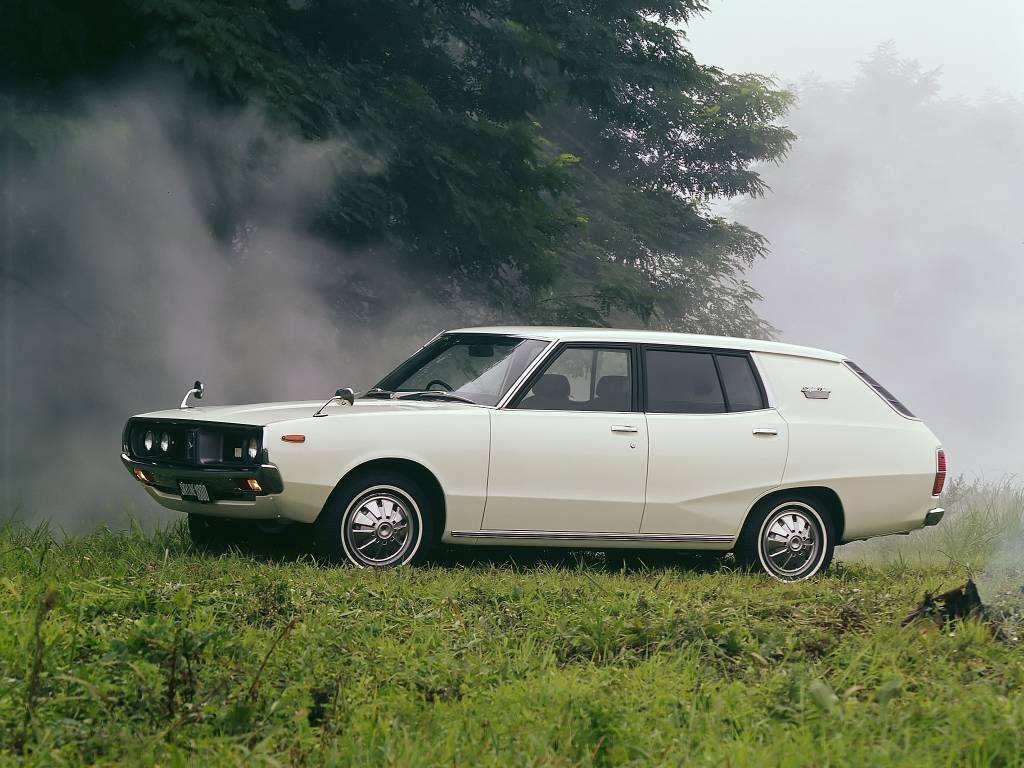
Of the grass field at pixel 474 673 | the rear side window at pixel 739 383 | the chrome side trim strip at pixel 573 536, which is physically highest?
the rear side window at pixel 739 383

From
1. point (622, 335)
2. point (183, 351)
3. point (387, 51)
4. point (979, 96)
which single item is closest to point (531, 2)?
point (387, 51)

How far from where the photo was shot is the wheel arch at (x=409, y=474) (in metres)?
8.26

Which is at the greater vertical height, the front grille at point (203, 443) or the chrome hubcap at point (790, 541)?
the front grille at point (203, 443)

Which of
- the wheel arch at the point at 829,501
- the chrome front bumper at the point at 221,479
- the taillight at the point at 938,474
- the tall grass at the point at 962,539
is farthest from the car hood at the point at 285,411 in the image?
the tall grass at the point at 962,539

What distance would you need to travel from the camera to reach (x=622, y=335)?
9336 mm

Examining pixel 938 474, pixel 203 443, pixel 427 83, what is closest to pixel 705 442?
pixel 938 474

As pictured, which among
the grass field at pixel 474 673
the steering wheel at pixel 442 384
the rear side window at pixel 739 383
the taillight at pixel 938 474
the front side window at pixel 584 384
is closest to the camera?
the grass field at pixel 474 673

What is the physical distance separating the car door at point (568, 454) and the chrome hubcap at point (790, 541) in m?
1.06

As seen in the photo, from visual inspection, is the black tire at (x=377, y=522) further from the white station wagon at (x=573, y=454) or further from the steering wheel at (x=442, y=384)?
the steering wheel at (x=442, y=384)

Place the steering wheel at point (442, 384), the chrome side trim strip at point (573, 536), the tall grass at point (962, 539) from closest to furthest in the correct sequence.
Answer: the chrome side trim strip at point (573, 536) → the steering wheel at point (442, 384) → the tall grass at point (962, 539)

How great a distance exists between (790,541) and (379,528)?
2937mm

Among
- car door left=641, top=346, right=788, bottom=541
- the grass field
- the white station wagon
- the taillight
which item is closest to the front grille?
the white station wagon

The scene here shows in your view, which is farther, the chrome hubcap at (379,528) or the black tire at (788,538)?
the black tire at (788,538)

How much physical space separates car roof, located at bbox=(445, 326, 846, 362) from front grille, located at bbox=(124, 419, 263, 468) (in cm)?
197
